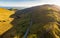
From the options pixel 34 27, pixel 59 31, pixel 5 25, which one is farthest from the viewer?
pixel 5 25

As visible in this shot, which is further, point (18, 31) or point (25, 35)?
point (18, 31)

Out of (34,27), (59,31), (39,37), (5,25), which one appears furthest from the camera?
(5,25)

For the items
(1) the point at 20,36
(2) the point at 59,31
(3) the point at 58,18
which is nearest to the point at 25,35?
(1) the point at 20,36

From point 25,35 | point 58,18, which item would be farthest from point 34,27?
point 58,18

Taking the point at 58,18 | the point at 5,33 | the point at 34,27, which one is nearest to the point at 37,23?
the point at 34,27

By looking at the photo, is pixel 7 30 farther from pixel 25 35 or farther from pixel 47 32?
pixel 47 32

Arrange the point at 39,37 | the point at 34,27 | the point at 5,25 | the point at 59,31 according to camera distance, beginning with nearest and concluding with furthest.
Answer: the point at 39,37 → the point at 59,31 → the point at 34,27 → the point at 5,25

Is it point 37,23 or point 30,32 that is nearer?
point 30,32

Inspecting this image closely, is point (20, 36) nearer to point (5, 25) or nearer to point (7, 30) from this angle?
point (7, 30)
